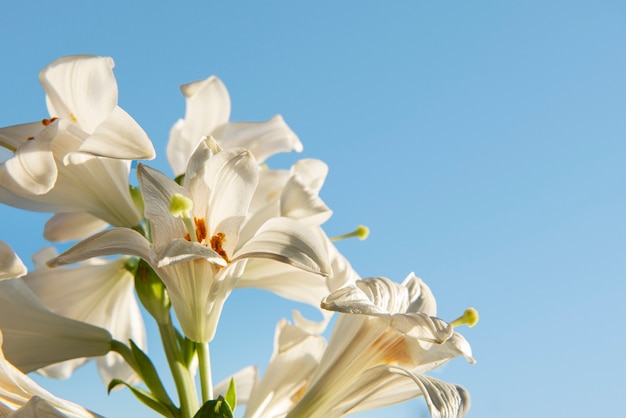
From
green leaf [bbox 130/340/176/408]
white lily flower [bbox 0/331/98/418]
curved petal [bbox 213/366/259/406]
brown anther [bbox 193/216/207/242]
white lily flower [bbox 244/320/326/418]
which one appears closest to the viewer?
white lily flower [bbox 0/331/98/418]

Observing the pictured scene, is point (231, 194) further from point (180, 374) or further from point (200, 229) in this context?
point (180, 374)

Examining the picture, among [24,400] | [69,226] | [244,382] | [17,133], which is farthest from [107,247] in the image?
[244,382]

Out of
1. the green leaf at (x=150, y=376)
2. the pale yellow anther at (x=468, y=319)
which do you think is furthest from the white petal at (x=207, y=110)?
the pale yellow anther at (x=468, y=319)

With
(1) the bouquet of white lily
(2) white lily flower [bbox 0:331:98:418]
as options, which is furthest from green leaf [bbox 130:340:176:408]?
(2) white lily flower [bbox 0:331:98:418]

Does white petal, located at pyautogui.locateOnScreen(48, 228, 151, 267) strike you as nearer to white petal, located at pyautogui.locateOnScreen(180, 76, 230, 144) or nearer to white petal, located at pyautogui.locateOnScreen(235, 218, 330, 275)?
white petal, located at pyautogui.locateOnScreen(235, 218, 330, 275)

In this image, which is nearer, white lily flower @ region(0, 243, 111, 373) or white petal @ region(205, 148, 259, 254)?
white petal @ region(205, 148, 259, 254)

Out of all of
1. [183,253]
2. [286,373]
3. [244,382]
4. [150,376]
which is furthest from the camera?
[244,382]

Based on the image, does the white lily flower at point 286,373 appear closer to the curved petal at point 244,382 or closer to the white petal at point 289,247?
the curved petal at point 244,382
